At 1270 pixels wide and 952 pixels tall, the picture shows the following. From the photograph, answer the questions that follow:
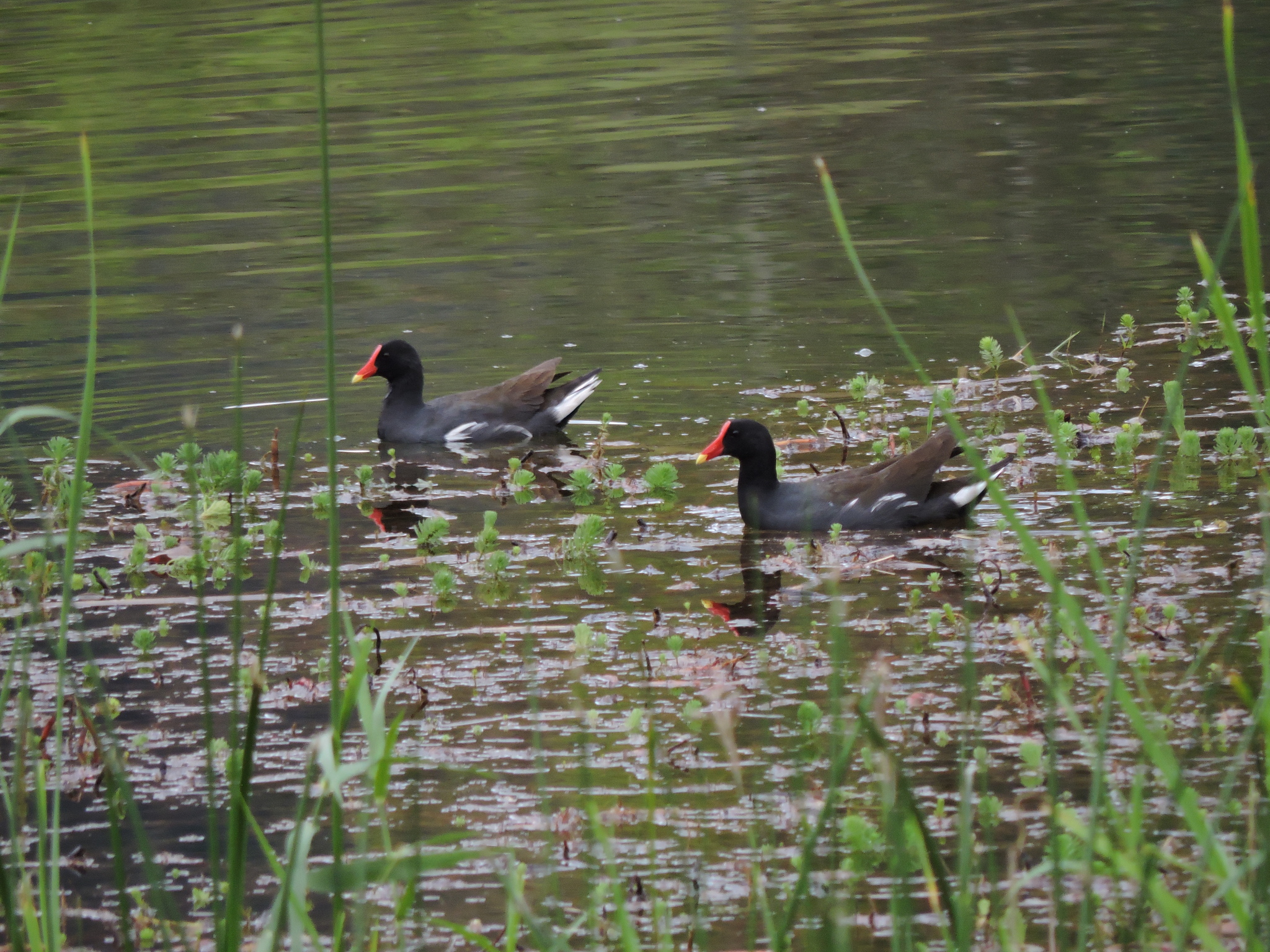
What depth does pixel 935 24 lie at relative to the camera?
30.7 meters

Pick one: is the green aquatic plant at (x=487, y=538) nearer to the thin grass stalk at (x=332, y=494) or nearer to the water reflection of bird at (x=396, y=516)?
the water reflection of bird at (x=396, y=516)

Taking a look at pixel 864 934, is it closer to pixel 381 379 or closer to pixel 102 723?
pixel 102 723

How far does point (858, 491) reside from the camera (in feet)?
29.3

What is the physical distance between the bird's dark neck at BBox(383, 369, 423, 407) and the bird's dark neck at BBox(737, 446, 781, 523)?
3.18m

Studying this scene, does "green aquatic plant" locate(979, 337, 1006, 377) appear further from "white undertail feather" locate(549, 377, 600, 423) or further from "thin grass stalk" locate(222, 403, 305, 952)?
"thin grass stalk" locate(222, 403, 305, 952)

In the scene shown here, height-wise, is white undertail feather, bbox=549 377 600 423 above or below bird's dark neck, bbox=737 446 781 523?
above

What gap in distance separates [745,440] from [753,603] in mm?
1424

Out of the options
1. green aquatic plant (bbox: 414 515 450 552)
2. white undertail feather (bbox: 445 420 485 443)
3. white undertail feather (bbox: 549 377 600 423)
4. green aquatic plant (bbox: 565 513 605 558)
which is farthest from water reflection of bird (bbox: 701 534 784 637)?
white undertail feather (bbox: 445 420 485 443)

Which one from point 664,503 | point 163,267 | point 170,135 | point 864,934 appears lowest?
point 864,934

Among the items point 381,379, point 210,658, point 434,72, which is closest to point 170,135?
point 434,72

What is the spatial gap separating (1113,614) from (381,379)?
8.49m

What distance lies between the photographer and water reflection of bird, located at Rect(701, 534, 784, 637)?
24.9 ft

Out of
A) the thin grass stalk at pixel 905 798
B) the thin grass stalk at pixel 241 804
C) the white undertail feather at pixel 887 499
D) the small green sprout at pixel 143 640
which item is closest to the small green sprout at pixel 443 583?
the small green sprout at pixel 143 640

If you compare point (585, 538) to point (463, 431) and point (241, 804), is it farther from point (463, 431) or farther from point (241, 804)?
point (241, 804)
